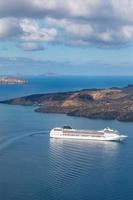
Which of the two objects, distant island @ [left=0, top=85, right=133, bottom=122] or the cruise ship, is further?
distant island @ [left=0, top=85, right=133, bottom=122]

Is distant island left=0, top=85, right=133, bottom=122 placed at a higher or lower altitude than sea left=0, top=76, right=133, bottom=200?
higher

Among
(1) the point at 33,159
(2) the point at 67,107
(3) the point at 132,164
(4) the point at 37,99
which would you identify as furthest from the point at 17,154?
(4) the point at 37,99

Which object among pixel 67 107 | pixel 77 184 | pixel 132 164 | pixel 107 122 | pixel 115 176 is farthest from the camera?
pixel 67 107

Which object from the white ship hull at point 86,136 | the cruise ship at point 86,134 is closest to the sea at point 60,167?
the white ship hull at point 86,136

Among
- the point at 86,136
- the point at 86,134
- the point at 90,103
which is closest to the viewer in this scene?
the point at 86,136

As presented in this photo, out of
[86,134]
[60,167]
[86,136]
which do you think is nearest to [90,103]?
[86,134]

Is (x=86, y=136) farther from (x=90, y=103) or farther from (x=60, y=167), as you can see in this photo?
(x=90, y=103)

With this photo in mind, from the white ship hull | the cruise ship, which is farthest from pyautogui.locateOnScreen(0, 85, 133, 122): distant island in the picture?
the white ship hull

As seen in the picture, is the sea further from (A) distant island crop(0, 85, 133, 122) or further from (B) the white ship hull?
(A) distant island crop(0, 85, 133, 122)

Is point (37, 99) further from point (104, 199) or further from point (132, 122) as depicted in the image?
point (104, 199)
